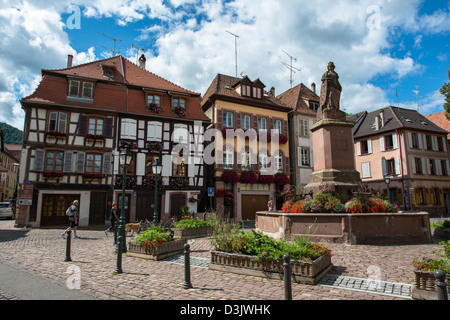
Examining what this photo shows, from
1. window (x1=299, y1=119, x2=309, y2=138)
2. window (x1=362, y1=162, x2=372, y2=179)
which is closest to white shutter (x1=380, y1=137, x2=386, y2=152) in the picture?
window (x1=362, y1=162, x2=372, y2=179)

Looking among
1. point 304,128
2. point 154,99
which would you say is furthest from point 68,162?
point 304,128

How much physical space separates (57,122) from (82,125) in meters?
1.60

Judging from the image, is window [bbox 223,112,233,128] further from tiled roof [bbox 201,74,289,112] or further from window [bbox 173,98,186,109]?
window [bbox 173,98,186,109]

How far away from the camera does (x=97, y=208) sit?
71.6ft

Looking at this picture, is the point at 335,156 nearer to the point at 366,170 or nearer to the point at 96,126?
the point at 96,126

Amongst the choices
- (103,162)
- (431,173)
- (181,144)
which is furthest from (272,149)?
(431,173)

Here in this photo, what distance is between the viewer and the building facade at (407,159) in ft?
103

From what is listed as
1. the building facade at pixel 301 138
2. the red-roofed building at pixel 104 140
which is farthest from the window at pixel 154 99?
the building facade at pixel 301 138

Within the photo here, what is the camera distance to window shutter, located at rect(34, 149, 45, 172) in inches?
Result: 800

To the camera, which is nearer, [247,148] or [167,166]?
[167,166]

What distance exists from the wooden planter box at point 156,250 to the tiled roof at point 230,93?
19434mm

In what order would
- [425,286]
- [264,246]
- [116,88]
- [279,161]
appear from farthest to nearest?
[279,161] → [116,88] → [264,246] → [425,286]

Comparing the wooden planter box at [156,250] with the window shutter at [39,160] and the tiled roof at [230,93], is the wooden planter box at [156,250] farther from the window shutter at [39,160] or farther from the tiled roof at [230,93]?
the tiled roof at [230,93]

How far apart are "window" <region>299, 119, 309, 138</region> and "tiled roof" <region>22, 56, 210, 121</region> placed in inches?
409
